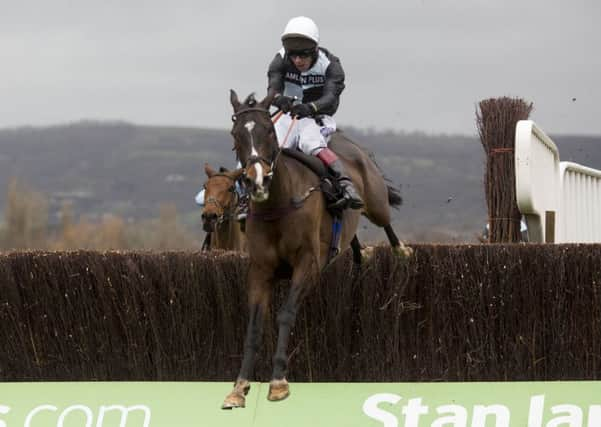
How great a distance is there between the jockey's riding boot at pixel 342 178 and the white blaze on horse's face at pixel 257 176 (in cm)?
145

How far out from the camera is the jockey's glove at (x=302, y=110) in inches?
392

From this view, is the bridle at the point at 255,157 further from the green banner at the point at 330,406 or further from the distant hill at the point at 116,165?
the distant hill at the point at 116,165

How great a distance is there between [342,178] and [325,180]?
20 centimetres

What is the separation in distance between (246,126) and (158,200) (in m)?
96.1

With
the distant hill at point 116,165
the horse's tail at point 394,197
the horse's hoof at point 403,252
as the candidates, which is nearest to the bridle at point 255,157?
the horse's hoof at point 403,252

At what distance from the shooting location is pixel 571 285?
35.8 feet

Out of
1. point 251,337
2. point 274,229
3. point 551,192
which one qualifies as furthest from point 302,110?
point 551,192

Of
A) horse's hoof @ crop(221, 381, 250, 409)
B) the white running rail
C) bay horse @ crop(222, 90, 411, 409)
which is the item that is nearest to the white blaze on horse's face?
bay horse @ crop(222, 90, 411, 409)

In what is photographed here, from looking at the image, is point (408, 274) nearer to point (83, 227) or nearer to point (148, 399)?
point (148, 399)

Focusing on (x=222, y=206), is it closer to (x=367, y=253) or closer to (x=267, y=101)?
(x=367, y=253)

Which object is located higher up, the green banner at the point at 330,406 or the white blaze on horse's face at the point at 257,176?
the white blaze on horse's face at the point at 257,176

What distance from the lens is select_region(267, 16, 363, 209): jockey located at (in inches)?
397

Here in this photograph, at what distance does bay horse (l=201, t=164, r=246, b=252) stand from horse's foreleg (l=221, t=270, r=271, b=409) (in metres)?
4.53

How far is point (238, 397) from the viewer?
888 centimetres
